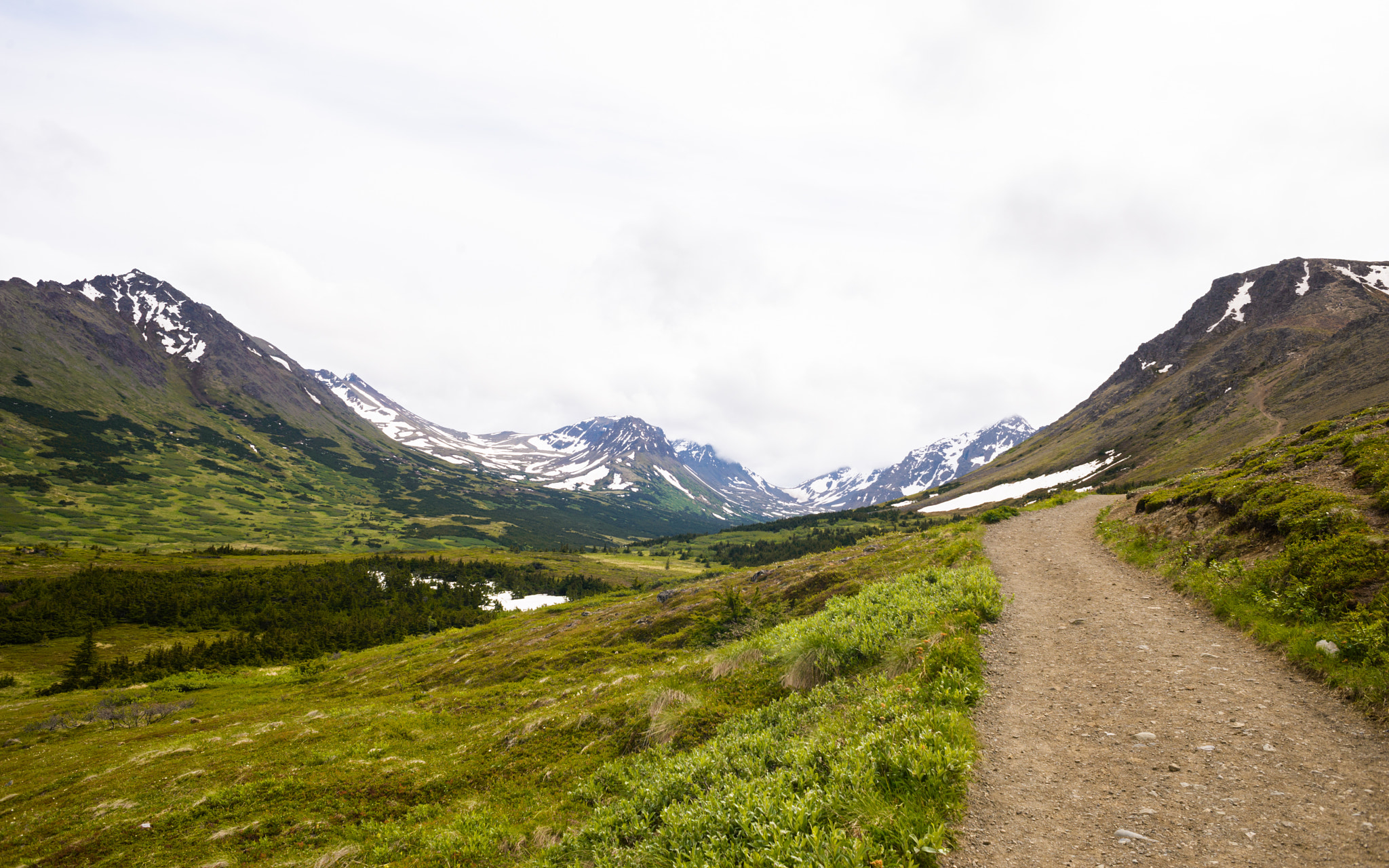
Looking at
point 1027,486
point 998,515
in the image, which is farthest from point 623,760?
point 1027,486

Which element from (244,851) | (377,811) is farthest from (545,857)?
(244,851)

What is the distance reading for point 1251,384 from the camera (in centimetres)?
13675

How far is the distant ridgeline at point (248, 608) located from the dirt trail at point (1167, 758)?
98.4m

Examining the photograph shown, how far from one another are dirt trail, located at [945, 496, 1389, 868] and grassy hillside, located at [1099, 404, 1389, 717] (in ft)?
2.56

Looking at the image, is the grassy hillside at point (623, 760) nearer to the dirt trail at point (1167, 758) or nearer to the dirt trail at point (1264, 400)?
the dirt trail at point (1167, 758)

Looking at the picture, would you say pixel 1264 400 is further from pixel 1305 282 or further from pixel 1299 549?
pixel 1299 549

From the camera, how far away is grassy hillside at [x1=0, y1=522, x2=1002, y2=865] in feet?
24.4

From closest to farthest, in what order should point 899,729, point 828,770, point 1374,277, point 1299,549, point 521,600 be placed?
point 828,770
point 899,729
point 1299,549
point 521,600
point 1374,277

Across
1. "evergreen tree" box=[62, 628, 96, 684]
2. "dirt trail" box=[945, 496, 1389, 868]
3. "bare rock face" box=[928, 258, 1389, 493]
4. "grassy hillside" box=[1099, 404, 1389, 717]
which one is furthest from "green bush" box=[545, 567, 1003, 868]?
"bare rock face" box=[928, 258, 1389, 493]

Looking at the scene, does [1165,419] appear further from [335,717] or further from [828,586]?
[335,717]

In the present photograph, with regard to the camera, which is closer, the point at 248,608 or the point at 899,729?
the point at 899,729

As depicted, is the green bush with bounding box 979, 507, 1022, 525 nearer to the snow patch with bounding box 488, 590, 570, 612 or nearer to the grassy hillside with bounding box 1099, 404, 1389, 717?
the grassy hillside with bounding box 1099, 404, 1389, 717

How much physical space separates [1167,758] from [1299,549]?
10.8 m

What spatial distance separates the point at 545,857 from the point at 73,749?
4249 cm
